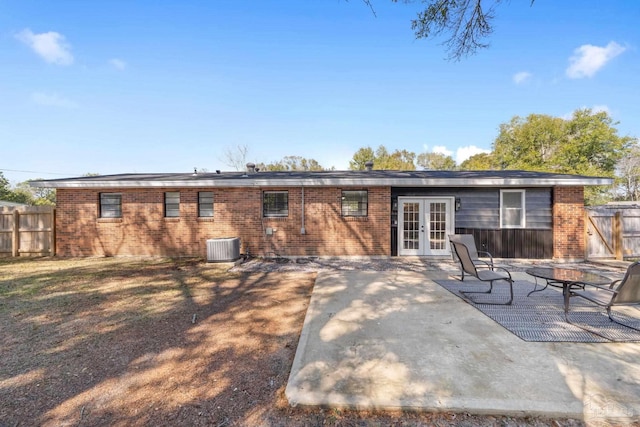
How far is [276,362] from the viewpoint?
111 inches

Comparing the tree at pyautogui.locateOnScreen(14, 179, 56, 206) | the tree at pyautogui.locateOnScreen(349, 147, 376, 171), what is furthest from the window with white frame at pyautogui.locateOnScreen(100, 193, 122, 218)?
the tree at pyautogui.locateOnScreen(14, 179, 56, 206)

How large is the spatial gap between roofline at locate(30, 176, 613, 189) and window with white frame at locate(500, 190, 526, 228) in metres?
0.55

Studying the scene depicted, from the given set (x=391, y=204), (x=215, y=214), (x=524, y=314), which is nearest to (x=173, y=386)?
(x=524, y=314)

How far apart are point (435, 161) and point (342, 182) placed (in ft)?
130

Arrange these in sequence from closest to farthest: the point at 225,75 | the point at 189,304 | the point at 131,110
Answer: the point at 189,304, the point at 225,75, the point at 131,110

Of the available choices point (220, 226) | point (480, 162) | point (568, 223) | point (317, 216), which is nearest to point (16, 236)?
point (220, 226)

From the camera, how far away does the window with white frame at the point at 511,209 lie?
8.99 metres

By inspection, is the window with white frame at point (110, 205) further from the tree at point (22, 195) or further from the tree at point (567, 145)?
the tree at point (567, 145)

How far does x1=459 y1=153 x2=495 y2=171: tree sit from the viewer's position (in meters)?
32.9

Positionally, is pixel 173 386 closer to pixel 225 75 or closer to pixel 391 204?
pixel 391 204

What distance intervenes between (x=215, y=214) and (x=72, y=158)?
19805mm

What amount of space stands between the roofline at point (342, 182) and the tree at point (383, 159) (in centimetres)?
2877

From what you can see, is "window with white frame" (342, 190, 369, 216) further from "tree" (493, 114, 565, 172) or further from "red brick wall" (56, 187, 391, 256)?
"tree" (493, 114, 565, 172)

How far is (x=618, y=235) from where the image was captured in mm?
8500
